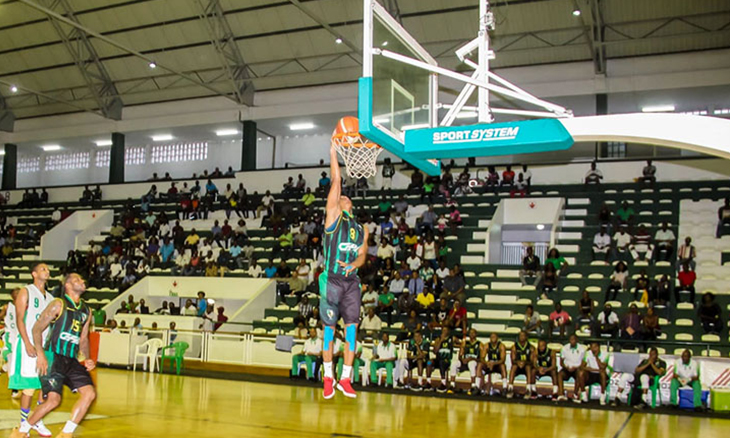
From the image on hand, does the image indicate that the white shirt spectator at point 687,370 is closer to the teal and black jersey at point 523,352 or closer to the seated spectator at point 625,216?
the teal and black jersey at point 523,352

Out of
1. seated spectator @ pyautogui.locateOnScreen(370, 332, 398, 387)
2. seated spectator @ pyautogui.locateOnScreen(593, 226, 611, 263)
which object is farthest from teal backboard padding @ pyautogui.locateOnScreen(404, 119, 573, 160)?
seated spectator @ pyautogui.locateOnScreen(593, 226, 611, 263)

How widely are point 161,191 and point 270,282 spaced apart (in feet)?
32.0

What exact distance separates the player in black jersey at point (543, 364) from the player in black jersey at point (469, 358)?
3.48 ft

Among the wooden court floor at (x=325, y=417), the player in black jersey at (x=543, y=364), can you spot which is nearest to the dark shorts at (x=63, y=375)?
the wooden court floor at (x=325, y=417)

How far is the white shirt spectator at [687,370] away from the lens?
1284 cm

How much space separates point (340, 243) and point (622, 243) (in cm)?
1368

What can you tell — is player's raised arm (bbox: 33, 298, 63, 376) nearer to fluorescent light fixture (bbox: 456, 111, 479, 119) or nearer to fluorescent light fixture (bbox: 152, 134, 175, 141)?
fluorescent light fixture (bbox: 456, 111, 479, 119)

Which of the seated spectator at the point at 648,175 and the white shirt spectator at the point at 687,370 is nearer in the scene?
the white shirt spectator at the point at 687,370

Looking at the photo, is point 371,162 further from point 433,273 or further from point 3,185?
point 3,185

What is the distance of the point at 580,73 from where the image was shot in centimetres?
2277

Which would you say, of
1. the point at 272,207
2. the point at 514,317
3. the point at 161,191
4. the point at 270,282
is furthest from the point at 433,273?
the point at 161,191

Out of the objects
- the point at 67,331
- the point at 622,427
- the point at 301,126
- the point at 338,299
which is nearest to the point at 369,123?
the point at 338,299

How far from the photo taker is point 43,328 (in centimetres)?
710

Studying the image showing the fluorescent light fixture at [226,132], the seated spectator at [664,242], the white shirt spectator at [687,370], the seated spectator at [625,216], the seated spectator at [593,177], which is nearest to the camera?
the white shirt spectator at [687,370]
